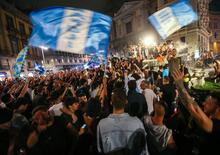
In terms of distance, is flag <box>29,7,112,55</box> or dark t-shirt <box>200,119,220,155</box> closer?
dark t-shirt <box>200,119,220,155</box>

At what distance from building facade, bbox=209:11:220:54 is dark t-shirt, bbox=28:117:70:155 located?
233 feet

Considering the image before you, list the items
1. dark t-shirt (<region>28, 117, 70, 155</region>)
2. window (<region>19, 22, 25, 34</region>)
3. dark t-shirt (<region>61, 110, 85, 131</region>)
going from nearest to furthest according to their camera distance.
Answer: dark t-shirt (<region>28, 117, 70, 155</region>)
dark t-shirt (<region>61, 110, 85, 131</region>)
window (<region>19, 22, 25, 34</region>)

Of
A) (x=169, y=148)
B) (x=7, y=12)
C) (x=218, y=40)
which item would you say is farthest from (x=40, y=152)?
(x=218, y=40)

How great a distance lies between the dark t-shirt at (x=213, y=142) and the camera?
9.14 feet

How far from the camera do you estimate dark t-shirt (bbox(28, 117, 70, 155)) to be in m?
3.15

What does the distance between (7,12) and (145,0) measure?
94.7 feet

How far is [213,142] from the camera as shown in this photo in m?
2.84

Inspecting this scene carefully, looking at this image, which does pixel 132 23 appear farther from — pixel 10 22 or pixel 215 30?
pixel 215 30

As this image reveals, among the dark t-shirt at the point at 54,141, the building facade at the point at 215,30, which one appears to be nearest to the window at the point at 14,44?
the dark t-shirt at the point at 54,141

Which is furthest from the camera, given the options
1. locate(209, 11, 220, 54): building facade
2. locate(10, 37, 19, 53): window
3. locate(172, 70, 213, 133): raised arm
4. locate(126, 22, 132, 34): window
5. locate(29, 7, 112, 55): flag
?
locate(209, 11, 220, 54): building facade

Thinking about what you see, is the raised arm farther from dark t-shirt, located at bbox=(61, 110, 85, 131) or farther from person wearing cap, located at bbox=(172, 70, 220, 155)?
dark t-shirt, located at bbox=(61, 110, 85, 131)

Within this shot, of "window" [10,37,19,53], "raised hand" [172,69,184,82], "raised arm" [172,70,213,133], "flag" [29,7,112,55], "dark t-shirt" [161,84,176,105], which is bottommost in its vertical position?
"dark t-shirt" [161,84,176,105]

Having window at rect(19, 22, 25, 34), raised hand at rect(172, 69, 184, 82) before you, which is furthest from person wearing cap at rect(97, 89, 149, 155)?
window at rect(19, 22, 25, 34)

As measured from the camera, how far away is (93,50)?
5.41 metres
